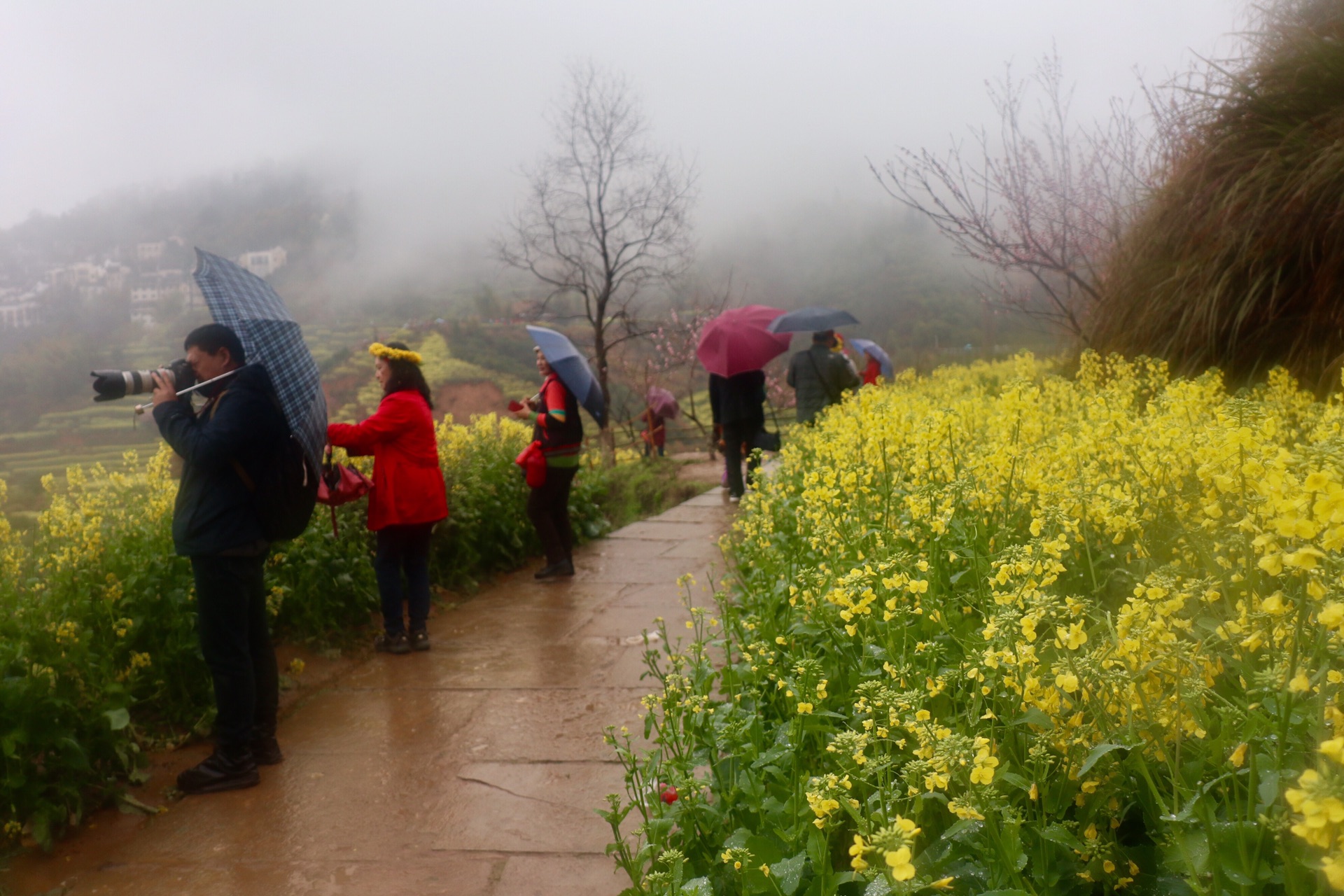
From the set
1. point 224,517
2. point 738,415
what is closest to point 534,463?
point 224,517

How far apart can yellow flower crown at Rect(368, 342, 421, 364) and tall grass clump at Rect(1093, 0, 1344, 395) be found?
4645mm

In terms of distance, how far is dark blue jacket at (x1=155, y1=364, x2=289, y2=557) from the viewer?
3773 mm

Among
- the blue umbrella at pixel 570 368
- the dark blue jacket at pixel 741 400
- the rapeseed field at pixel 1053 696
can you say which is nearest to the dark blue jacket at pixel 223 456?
the rapeseed field at pixel 1053 696

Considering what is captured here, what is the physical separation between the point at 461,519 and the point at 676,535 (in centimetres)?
235

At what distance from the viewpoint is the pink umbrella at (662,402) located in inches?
740

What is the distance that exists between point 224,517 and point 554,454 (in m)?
3.27

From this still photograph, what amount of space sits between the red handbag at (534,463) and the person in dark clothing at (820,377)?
399 centimetres

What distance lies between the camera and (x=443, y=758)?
398 centimetres

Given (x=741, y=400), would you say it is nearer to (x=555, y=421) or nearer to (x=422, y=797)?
(x=555, y=421)

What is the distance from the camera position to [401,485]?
5.41 m

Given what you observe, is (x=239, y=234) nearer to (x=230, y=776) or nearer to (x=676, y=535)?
(x=676, y=535)

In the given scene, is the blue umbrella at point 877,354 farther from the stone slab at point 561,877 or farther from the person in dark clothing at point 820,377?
the stone slab at point 561,877

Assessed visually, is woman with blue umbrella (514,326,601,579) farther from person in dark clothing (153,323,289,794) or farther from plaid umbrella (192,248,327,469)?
person in dark clothing (153,323,289,794)

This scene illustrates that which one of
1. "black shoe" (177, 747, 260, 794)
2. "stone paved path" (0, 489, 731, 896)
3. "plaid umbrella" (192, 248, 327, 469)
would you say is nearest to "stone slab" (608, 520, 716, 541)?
"stone paved path" (0, 489, 731, 896)
